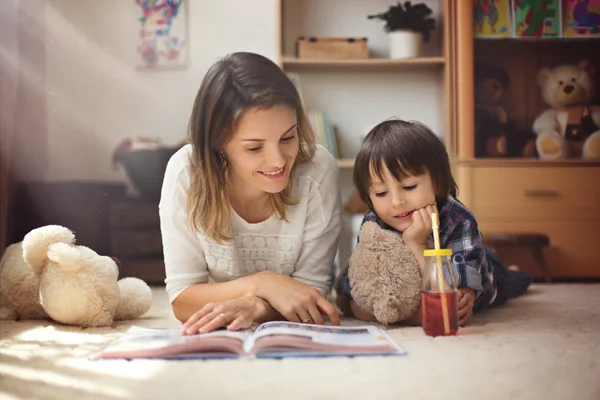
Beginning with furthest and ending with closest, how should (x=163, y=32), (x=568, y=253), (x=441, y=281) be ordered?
1. (x=163, y=32)
2. (x=568, y=253)
3. (x=441, y=281)

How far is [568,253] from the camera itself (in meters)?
2.33

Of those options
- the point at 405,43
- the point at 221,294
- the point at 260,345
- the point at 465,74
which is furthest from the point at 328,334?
the point at 405,43

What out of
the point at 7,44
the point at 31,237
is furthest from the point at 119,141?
the point at 31,237

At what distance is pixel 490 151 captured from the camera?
2391mm

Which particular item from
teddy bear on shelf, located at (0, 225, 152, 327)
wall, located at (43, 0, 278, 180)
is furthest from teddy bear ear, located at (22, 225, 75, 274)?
wall, located at (43, 0, 278, 180)

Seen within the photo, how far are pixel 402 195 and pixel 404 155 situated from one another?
0.07 m

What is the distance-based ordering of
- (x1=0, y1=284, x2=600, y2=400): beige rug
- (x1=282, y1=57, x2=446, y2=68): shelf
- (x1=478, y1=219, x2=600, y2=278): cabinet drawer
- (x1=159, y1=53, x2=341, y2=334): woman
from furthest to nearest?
(x1=282, y1=57, x2=446, y2=68): shelf < (x1=478, y1=219, x2=600, y2=278): cabinet drawer < (x1=159, y1=53, x2=341, y2=334): woman < (x1=0, y1=284, x2=600, y2=400): beige rug

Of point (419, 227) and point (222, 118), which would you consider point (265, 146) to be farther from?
point (419, 227)

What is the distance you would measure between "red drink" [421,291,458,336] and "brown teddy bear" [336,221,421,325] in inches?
3.7

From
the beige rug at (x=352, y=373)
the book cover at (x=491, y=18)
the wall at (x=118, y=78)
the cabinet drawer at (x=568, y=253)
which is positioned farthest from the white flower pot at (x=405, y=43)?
the beige rug at (x=352, y=373)

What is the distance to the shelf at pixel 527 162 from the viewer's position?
92.1 inches

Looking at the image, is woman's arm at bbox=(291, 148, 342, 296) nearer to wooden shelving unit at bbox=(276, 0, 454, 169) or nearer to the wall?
wooden shelving unit at bbox=(276, 0, 454, 169)

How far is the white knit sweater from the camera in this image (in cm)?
137

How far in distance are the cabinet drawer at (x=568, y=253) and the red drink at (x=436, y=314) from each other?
1.21m
